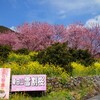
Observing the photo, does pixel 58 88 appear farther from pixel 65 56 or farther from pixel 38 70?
pixel 65 56

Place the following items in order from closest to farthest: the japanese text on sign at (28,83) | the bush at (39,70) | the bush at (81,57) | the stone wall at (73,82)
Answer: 1. the japanese text on sign at (28,83)
2. the stone wall at (73,82)
3. the bush at (39,70)
4. the bush at (81,57)

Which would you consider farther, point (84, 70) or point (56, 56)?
point (84, 70)

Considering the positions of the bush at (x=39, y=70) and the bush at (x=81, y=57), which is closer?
the bush at (x=39, y=70)

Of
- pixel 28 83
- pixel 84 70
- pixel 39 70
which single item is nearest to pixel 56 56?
pixel 84 70

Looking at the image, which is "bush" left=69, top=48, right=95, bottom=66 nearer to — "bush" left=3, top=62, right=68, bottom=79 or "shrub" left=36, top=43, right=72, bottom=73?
"shrub" left=36, top=43, right=72, bottom=73

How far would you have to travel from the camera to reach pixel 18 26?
148ft

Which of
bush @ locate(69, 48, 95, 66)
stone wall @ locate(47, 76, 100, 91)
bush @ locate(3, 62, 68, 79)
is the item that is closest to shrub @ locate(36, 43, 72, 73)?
stone wall @ locate(47, 76, 100, 91)

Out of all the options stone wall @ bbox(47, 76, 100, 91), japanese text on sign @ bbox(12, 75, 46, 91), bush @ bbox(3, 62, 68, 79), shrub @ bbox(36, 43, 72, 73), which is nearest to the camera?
japanese text on sign @ bbox(12, 75, 46, 91)

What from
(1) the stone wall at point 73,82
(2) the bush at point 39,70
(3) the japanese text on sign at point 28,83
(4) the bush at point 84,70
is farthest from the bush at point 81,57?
(3) the japanese text on sign at point 28,83

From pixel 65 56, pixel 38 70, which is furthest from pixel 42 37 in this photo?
pixel 38 70

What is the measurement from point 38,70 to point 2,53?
28.2 ft

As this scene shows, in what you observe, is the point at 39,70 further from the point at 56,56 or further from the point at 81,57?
the point at 81,57

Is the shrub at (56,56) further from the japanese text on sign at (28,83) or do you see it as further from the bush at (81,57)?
the japanese text on sign at (28,83)

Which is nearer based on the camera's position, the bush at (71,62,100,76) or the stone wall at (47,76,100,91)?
the stone wall at (47,76,100,91)
